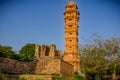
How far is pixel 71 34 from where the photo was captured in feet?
117

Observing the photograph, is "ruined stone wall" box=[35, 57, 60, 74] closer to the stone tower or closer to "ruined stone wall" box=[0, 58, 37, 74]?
"ruined stone wall" box=[0, 58, 37, 74]

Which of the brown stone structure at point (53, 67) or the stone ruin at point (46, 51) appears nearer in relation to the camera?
the brown stone structure at point (53, 67)

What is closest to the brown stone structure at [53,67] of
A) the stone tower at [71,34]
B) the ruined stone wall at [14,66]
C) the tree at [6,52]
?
the ruined stone wall at [14,66]

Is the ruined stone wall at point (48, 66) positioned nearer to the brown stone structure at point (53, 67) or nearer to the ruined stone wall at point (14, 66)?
the brown stone structure at point (53, 67)

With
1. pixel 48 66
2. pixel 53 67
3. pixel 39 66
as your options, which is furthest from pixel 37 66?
pixel 53 67

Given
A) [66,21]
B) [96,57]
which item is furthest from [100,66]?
[66,21]

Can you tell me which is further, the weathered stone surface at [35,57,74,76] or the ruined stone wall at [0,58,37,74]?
the weathered stone surface at [35,57,74,76]

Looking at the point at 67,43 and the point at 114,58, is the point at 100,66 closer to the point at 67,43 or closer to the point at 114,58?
the point at 114,58

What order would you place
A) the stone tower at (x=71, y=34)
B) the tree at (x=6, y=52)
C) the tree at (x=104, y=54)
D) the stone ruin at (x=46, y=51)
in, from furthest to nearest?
the stone ruin at (x=46, y=51)
the tree at (x=6, y=52)
the stone tower at (x=71, y=34)
the tree at (x=104, y=54)

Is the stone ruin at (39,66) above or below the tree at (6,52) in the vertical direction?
below

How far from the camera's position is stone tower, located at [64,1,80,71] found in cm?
3456

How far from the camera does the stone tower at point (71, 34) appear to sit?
113 ft

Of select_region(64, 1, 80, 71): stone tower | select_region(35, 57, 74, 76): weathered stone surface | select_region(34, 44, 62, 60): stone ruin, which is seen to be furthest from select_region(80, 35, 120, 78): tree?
select_region(34, 44, 62, 60): stone ruin

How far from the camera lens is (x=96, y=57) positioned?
22672 millimetres
